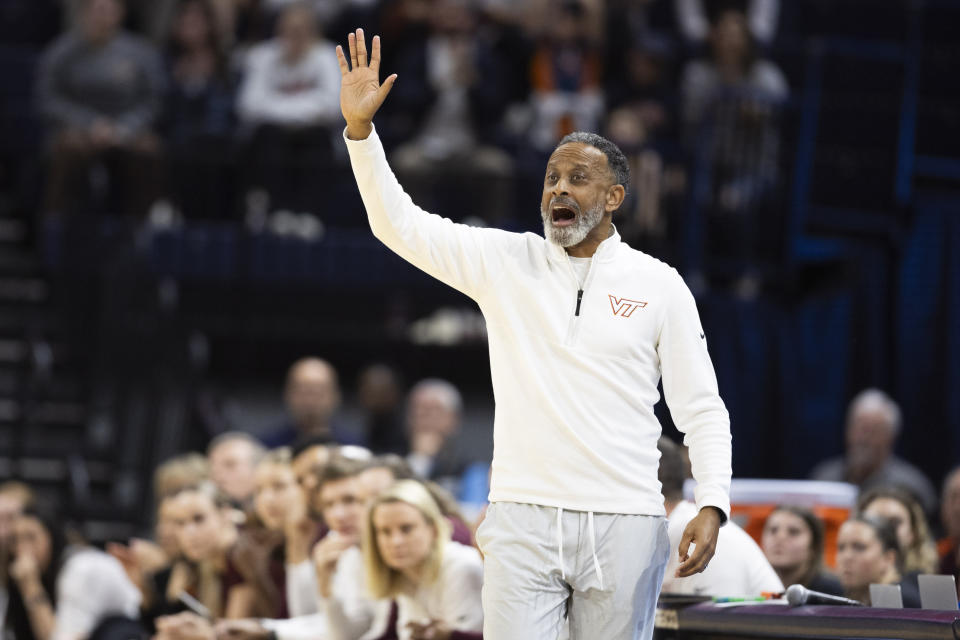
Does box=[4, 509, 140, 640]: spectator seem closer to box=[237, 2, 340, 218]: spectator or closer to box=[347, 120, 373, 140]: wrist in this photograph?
box=[237, 2, 340, 218]: spectator

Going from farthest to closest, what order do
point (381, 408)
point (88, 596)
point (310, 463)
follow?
point (381, 408), point (88, 596), point (310, 463)

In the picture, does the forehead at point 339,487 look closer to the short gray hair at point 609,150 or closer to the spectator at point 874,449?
the short gray hair at point 609,150

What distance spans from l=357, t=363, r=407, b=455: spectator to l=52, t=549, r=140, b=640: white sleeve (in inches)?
102

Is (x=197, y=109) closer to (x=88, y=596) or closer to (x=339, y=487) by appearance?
(x=88, y=596)

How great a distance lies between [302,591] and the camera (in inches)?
261

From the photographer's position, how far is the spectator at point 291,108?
34.1 ft

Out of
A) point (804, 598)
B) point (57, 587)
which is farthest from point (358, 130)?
point (57, 587)

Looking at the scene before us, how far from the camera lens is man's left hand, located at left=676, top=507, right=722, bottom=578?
3.62 metres

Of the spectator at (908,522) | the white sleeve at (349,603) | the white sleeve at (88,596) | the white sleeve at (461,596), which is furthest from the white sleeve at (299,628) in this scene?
the spectator at (908,522)

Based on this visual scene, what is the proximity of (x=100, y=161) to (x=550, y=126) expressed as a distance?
2870 mm

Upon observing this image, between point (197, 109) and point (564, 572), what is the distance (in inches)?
312

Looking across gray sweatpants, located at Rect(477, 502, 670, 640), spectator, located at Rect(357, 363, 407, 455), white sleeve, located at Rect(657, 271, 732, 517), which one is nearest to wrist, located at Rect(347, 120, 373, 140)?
white sleeve, located at Rect(657, 271, 732, 517)

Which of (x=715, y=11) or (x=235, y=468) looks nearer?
(x=235, y=468)

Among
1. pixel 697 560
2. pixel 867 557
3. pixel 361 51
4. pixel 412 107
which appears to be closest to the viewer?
pixel 697 560
